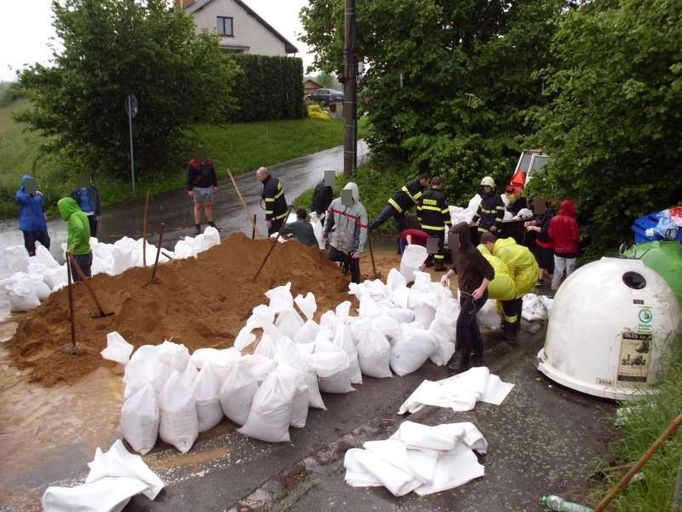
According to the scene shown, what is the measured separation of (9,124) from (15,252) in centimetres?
2269

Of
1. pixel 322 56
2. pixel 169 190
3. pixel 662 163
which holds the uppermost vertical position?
pixel 322 56

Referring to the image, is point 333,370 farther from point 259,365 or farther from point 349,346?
point 259,365

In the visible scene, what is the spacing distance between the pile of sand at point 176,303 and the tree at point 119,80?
9.12 m

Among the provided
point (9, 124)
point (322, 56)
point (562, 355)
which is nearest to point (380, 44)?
point (322, 56)

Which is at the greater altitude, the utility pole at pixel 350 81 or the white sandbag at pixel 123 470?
the utility pole at pixel 350 81

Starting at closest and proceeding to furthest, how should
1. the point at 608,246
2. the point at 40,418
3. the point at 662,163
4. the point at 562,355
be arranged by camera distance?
the point at 40,418 → the point at 562,355 → the point at 662,163 → the point at 608,246

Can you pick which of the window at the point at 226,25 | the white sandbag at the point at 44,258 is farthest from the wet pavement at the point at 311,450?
the window at the point at 226,25

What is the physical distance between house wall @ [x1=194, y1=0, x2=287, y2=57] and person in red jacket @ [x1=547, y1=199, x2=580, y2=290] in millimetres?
34196

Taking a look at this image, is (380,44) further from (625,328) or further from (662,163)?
(625,328)

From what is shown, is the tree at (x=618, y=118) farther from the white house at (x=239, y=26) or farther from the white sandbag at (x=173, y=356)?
the white house at (x=239, y=26)

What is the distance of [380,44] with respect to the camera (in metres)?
14.0

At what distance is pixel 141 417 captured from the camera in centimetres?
443

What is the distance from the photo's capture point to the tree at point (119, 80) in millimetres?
15203

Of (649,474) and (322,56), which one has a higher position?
(322,56)
